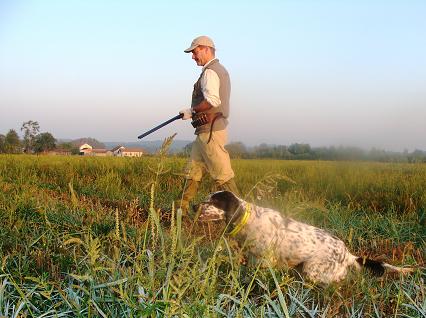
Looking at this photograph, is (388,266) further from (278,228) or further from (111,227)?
(111,227)

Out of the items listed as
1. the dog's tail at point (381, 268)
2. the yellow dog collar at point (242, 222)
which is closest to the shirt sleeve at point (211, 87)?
the yellow dog collar at point (242, 222)

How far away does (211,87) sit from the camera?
6.44 metres

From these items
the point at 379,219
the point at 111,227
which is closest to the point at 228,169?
the point at 111,227

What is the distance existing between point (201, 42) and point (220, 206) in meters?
2.74

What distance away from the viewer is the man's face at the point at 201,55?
21.7 feet

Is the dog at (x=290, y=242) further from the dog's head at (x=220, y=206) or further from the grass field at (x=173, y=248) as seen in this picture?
the grass field at (x=173, y=248)

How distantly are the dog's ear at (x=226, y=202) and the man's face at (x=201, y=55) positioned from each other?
8.38 feet

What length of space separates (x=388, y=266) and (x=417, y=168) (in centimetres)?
858

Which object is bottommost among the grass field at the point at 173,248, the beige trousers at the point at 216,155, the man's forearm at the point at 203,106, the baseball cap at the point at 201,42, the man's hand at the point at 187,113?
the grass field at the point at 173,248

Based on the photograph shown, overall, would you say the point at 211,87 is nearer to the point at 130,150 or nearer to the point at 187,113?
the point at 187,113

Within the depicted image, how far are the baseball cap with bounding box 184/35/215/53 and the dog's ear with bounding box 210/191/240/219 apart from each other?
8.66ft

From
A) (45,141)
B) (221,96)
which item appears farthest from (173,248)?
(45,141)

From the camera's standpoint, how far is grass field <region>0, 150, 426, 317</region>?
2.58 meters

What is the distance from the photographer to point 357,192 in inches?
360
